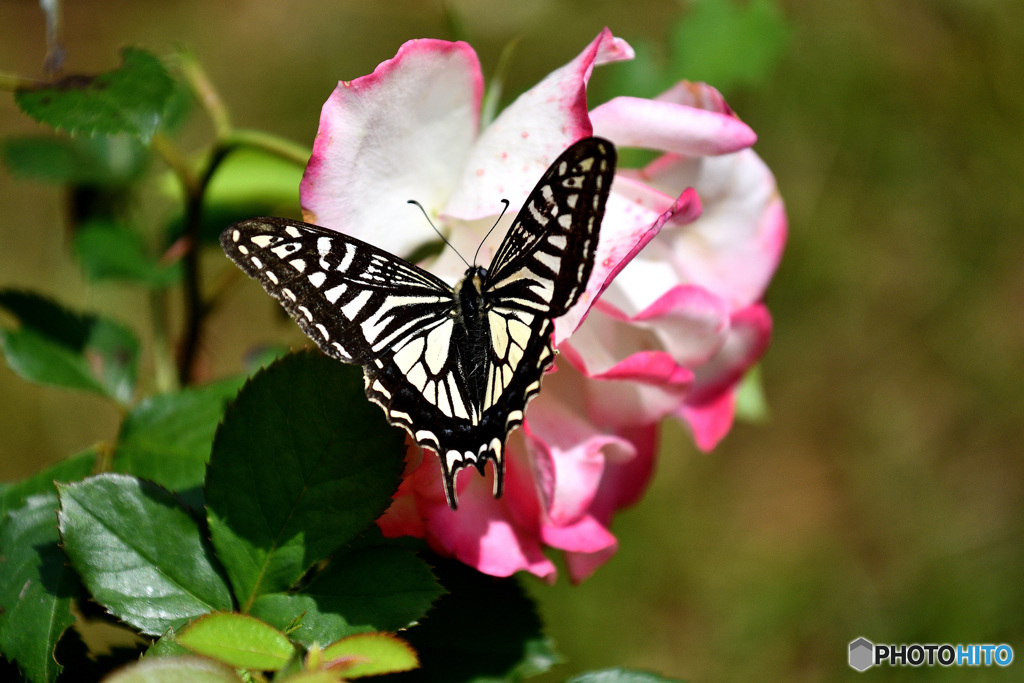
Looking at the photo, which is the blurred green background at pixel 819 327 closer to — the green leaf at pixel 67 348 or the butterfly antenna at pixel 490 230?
the green leaf at pixel 67 348

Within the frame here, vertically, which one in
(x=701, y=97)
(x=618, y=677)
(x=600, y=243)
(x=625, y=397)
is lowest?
(x=618, y=677)

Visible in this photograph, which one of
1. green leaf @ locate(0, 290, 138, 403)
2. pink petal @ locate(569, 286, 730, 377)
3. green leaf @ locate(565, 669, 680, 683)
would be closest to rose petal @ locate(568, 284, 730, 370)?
pink petal @ locate(569, 286, 730, 377)

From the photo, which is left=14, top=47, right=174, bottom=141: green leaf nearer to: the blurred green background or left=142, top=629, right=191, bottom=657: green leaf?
left=142, top=629, right=191, bottom=657: green leaf

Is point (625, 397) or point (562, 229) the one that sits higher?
point (562, 229)

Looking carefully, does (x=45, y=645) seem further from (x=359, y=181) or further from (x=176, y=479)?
(x=359, y=181)

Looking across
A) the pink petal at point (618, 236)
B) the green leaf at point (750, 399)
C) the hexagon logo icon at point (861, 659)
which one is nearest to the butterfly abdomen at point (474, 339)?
the pink petal at point (618, 236)

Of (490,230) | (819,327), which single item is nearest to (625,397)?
(490,230)

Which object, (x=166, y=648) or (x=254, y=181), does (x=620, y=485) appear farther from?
(x=254, y=181)
